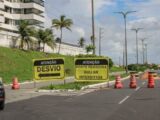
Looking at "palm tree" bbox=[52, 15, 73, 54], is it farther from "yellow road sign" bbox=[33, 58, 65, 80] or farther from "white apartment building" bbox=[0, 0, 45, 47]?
"yellow road sign" bbox=[33, 58, 65, 80]

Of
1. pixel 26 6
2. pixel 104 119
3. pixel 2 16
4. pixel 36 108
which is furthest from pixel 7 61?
pixel 104 119

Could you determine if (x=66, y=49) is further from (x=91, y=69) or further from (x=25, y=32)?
(x=91, y=69)

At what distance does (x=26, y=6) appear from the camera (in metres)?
102

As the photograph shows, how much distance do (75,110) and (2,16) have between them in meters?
71.4

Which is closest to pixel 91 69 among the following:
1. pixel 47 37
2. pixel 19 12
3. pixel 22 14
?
pixel 47 37

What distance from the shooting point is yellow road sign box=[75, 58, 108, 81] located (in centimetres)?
3653

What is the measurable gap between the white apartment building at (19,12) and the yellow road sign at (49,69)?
176ft

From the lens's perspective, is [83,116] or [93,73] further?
[93,73]

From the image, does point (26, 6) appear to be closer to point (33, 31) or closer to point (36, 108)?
point (33, 31)

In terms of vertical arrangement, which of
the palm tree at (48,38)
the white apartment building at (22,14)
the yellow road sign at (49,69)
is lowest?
the yellow road sign at (49,69)

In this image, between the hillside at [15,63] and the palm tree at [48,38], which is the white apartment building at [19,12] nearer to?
the palm tree at [48,38]

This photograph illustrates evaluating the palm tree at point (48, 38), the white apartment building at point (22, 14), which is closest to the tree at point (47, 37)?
the palm tree at point (48, 38)

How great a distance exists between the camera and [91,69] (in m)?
36.8

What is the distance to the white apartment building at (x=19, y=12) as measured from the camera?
307ft
